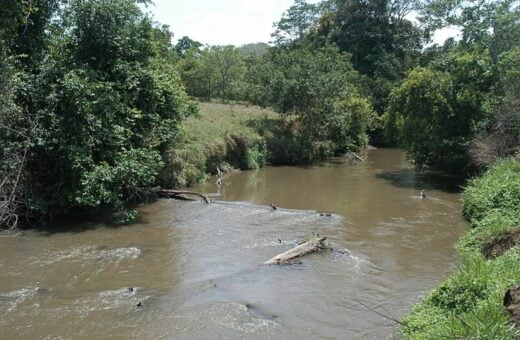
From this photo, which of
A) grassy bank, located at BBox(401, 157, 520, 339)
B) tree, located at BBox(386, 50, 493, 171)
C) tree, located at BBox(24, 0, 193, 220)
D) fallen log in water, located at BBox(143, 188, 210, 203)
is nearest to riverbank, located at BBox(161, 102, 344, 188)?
fallen log in water, located at BBox(143, 188, 210, 203)

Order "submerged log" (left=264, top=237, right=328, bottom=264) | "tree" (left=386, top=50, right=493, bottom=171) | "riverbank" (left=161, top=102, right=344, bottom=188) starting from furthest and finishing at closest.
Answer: "tree" (left=386, top=50, right=493, bottom=171) < "riverbank" (left=161, top=102, right=344, bottom=188) < "submerged log" (left=264, top=237, right=328, bottom=264)

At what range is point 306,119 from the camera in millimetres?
33406

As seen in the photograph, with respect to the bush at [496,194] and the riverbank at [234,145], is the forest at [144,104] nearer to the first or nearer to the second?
the riverbank at [234,145]

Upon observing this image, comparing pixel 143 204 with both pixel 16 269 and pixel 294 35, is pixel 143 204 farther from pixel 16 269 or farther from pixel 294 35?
pixel 294 35

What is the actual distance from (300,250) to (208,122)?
17.3 m

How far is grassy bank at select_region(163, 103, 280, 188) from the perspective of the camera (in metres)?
22.5

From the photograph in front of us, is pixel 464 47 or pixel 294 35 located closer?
pixel 464 47

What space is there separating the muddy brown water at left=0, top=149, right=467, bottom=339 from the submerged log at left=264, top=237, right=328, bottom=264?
0.84 ft

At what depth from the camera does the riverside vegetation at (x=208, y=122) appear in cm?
1198

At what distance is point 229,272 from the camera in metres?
12.1

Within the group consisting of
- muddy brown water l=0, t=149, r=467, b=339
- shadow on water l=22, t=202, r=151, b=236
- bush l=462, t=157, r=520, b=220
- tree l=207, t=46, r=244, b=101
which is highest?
tree l=207, t=46, r=244, b=101

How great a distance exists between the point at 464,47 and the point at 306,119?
38.3 feet

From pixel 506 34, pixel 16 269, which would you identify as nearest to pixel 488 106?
pixel 506 34

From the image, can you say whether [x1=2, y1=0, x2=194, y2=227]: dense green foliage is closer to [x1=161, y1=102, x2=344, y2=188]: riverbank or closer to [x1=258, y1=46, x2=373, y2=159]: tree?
[x1=161, y1=102, x2=344, y2=188]: riverbank
